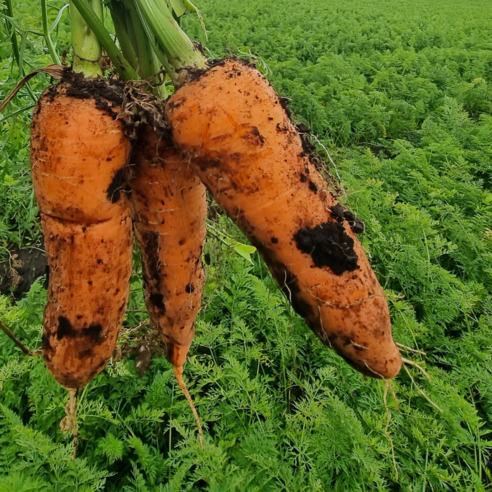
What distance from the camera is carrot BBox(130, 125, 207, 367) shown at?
124cm

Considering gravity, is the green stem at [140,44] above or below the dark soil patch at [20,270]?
above

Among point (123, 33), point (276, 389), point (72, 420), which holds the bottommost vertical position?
point (276, 389)

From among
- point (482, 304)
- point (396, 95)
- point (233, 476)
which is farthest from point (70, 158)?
point (396, 95)

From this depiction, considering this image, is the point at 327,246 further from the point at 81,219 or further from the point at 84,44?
the point at 84,44

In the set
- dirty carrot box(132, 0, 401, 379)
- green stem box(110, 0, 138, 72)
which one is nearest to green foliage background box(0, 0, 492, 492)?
dirty carrot box(132, 0, 401, 379)

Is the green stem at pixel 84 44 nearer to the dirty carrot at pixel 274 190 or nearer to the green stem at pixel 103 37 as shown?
the green stem at pixel 103 37

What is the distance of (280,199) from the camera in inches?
43.1

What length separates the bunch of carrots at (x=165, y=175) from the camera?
1044 mm

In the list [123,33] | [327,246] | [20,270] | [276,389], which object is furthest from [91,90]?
[20,270]

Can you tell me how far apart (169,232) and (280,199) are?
473mm

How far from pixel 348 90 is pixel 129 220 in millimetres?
4817

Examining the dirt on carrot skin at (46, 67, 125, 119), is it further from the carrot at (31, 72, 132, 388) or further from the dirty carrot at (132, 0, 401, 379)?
the dirty carrot at (132, 0, 401, 379)

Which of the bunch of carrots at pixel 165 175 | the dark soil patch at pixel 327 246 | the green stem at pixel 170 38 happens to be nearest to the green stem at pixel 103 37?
the bunch of carrots at pixel 165 175

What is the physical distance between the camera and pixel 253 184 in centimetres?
108
